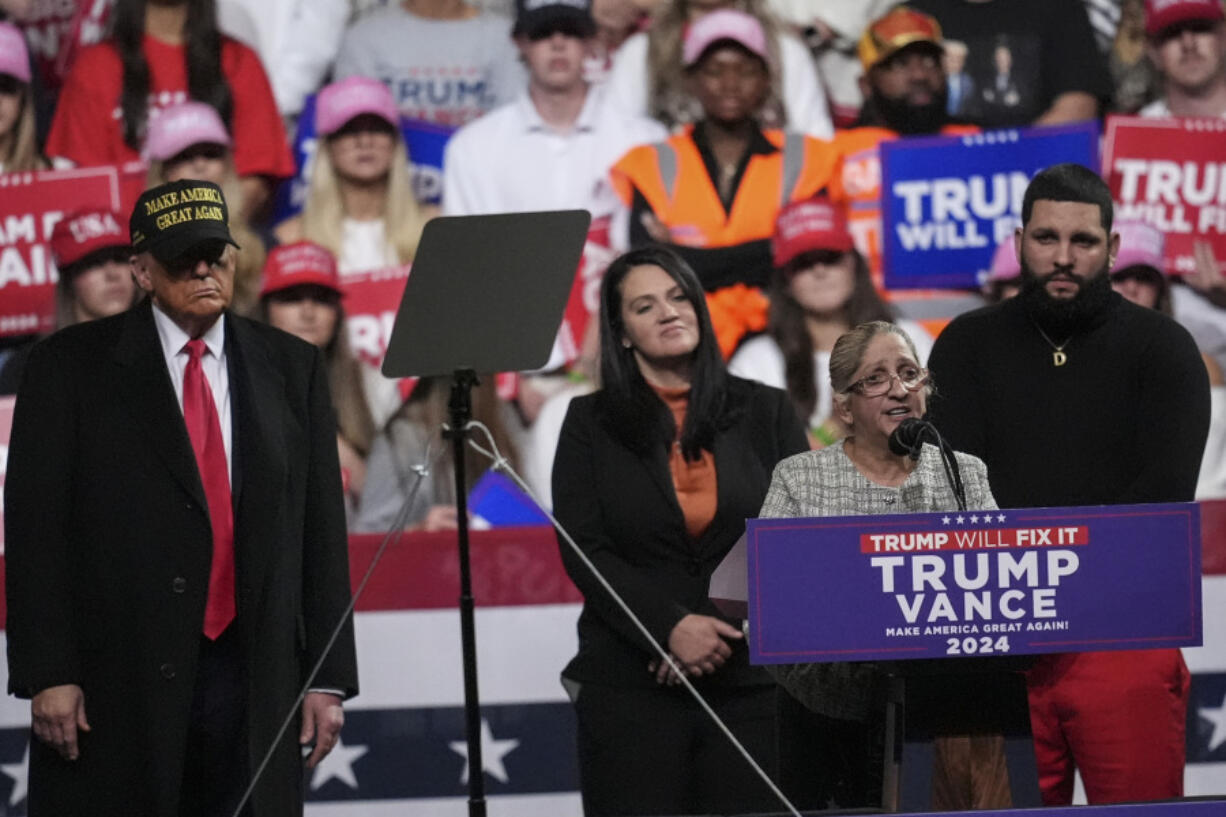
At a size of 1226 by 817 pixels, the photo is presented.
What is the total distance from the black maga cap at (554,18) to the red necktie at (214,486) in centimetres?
287

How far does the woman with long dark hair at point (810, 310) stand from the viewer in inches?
205

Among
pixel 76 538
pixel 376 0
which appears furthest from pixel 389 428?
pixel 76 538

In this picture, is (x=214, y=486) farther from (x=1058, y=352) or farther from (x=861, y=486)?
(x=1058, y=352)

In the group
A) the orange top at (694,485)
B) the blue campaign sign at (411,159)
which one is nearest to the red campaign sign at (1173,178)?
the blue campaign sign at (411,159)

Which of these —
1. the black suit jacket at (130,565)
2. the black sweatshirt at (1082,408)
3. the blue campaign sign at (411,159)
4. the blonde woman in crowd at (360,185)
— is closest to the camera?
the black suit jacket at (130,565)

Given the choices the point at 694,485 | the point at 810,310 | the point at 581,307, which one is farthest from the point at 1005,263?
the point at 694,485

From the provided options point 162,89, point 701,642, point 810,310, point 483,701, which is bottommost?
point 483,701

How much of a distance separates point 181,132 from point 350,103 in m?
0.50

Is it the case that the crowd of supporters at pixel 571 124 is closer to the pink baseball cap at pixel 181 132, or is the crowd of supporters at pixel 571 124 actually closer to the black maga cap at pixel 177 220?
the pink baseball cap at pixel 181 132

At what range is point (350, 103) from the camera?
5465 mm

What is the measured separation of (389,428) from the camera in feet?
17.2

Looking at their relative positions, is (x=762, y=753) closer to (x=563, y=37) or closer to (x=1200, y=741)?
(x=1200, y=741)

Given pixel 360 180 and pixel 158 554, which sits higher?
pixel 360 180

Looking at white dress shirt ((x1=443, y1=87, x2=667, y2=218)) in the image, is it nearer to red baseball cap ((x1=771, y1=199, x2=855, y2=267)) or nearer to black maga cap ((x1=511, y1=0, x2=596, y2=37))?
black maga cap ((x1=511, y1=0, x2=596, y2=37))
